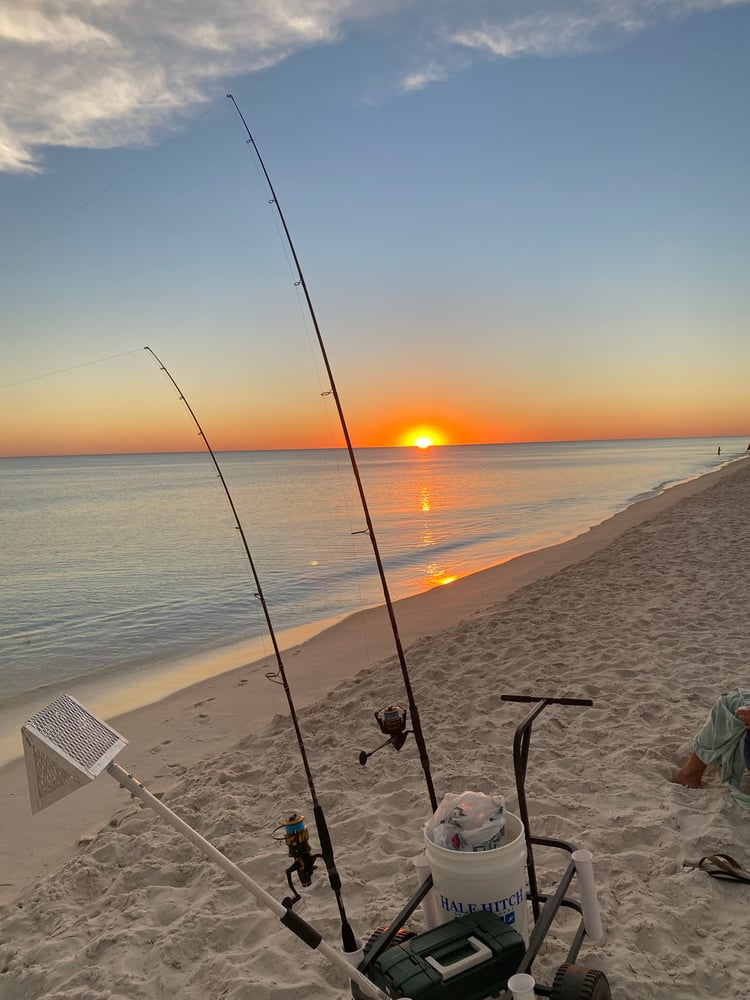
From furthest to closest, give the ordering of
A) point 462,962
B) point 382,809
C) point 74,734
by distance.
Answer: point 382,809 < point 462,962 < point 74,734

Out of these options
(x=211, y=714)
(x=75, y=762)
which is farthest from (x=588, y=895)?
(x=211, y=714)

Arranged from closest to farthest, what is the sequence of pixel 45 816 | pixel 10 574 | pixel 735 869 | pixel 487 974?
pixel 487 974 → pixel 735 869 → pixel 45 816 → pixel 10 574

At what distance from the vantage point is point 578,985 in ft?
6.72

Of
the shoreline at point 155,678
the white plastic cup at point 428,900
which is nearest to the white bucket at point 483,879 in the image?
the white plastic cup at point 428,900

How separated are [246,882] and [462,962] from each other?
670 millimetres

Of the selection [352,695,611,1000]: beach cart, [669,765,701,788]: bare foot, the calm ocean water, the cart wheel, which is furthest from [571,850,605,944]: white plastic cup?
the calm ocean water

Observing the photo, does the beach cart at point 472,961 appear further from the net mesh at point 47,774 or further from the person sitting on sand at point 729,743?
the person sitting on sand at point 729,743

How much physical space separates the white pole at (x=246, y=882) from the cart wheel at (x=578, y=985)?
0.56 metres

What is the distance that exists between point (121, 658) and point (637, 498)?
75.5ft

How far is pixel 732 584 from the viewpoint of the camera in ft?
25.8

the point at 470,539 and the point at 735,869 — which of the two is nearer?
the point at 735,869

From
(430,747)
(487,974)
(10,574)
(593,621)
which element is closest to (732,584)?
(593,621)

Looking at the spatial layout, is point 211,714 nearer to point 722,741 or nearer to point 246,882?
point 722,741

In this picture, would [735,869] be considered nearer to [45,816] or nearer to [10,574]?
[45,816]
